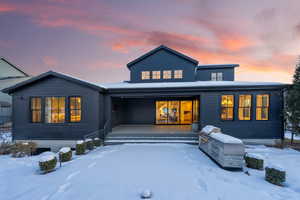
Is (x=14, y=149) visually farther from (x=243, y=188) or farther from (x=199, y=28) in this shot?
(x=199, y=28)

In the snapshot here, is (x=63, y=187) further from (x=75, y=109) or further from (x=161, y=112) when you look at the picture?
(x=161, y=112)

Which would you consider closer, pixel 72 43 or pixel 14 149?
pixel 14 149

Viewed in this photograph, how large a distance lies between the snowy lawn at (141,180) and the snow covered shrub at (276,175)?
0.69 ft

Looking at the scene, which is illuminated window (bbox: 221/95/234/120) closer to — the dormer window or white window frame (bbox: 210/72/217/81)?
the dormer window

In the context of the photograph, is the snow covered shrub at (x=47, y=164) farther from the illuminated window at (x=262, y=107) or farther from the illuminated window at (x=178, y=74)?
the illuminated window at (x=262, y=107)

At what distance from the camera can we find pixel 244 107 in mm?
8320

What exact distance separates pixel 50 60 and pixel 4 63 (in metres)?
12.5

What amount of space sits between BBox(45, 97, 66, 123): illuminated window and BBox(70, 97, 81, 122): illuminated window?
0.56m

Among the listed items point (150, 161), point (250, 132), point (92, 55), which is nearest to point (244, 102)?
point (250, 132)

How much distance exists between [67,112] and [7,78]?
23.4 meters

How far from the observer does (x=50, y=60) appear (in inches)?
658

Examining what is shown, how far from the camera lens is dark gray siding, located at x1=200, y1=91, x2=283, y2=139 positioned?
8039 millimetres

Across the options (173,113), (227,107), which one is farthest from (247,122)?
(173,113)

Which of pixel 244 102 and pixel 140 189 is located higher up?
pixel 244 102
